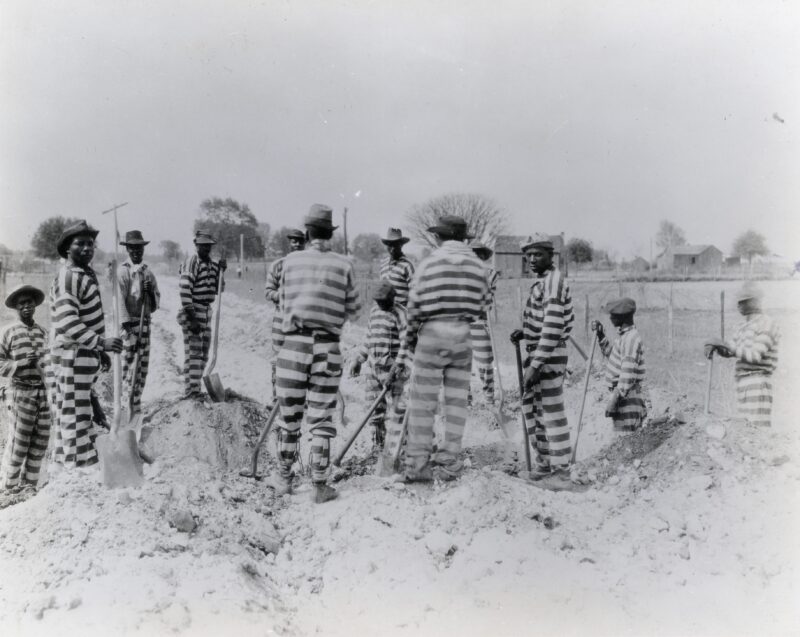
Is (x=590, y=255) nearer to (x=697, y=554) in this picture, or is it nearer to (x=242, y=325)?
(x=242, y=325)

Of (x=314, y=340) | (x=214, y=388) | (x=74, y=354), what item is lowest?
(x=214, y=388)

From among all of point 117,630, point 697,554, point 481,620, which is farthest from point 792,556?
point 117,630

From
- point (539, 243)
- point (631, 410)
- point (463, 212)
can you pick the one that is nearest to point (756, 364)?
point (631, 410)

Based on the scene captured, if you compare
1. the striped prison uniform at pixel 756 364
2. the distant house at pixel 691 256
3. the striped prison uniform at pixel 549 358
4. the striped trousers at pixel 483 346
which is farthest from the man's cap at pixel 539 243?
the distant house at pixel 691 256

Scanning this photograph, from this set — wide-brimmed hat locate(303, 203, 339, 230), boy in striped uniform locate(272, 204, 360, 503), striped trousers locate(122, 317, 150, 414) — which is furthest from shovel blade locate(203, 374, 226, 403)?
wide-brimmed hat locate(303, 203, 339, 230)

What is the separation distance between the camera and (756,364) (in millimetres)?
5164

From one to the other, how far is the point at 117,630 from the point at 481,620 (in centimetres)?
183

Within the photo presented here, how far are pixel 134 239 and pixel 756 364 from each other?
21.1ft

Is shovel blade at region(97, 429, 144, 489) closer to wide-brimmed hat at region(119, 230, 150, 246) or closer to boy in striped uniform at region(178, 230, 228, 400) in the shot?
boy in striped uniform at region(178, 230, 228, 400)

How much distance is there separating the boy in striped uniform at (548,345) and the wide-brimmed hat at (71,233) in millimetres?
3438

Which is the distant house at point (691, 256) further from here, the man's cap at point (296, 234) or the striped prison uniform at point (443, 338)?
the striped prison uniform at point (443, 338)

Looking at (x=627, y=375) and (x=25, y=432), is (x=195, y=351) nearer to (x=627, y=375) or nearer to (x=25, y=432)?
(x=25, y=432)

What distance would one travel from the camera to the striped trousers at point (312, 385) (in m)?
4.32

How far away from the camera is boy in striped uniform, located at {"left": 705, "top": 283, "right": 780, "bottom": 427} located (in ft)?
16.7
